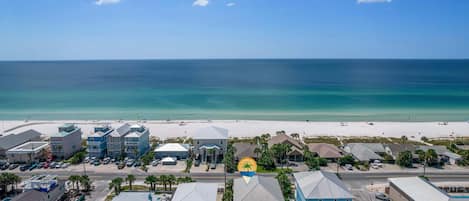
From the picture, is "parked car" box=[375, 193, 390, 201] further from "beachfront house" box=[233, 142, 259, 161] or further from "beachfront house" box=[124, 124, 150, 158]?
"beachfront house" box=[124, 124, 150, 158]

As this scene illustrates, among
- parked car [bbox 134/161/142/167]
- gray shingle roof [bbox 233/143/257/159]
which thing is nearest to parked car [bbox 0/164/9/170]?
parked car [bbox 134/161/142/167]

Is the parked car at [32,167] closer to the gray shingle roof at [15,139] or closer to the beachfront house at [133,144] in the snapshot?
the gray shingle roof at [15,139]

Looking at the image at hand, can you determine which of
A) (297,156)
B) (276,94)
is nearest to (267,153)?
(297,156)

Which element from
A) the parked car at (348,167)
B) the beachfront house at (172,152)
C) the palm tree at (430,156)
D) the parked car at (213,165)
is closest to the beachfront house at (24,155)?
the beachfront house at (172,152)

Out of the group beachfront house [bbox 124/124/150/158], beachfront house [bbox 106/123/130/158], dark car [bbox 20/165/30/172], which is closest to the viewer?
dark car [bbox 20/165/30/172]

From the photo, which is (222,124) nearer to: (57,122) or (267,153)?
(267,153)

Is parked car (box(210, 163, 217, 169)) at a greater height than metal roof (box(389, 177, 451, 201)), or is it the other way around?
metal roof (box(389, 177, 451, 201))
